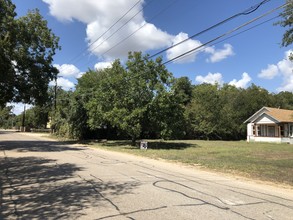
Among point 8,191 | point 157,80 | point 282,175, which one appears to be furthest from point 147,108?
point 8,191

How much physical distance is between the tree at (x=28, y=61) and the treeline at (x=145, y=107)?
4.97 m

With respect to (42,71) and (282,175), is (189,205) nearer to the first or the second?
(282,175)

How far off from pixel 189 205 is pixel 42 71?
2484 cm

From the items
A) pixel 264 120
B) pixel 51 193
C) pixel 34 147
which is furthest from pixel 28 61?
pixel 264 120

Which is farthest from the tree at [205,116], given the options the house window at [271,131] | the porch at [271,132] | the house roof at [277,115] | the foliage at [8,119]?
the foliage at [8,119]

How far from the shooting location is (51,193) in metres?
8.06

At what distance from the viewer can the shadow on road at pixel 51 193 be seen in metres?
6.32

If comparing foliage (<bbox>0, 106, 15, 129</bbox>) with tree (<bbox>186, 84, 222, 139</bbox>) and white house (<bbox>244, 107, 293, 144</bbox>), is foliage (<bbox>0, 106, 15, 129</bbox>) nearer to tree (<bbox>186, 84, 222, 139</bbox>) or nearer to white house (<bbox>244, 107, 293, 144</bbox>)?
tree (<bbox>186, 84, 222, 139</bbox>)

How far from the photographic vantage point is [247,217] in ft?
19.7

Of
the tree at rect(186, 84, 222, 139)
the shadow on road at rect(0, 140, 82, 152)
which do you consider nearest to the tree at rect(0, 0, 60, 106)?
the shadow on road at rect(0, 140, 82, 152)

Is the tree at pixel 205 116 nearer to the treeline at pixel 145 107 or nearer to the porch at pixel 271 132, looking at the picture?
the treeline at pixel 145 107

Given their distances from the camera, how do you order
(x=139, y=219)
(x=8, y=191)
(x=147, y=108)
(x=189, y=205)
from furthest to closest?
(x=147, y=108)
(x=8, y=191)
(x=189, y=205)
(x=139, y=219)

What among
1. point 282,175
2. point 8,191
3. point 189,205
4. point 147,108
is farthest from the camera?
point 147,108

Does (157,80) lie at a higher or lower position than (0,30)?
lower
